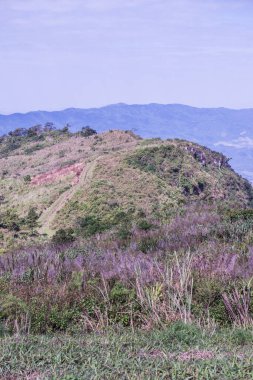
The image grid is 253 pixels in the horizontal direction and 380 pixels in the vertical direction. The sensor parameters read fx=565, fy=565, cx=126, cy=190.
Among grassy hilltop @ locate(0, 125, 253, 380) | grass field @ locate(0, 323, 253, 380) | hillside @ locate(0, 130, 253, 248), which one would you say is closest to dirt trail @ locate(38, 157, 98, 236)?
hillside @ locate(0, 130, 253, 248)

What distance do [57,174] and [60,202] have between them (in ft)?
32.3

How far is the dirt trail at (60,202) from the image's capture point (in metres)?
33.0

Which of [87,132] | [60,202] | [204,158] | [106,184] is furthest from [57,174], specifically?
[87,132]

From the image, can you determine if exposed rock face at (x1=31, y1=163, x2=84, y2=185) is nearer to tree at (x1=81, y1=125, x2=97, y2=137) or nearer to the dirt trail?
the dirt trail

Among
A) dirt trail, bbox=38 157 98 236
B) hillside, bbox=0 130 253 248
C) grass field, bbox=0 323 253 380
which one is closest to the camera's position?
grass field, bbox=0 323 253 380

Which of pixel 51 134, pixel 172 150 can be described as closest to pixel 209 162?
pixel 172 150

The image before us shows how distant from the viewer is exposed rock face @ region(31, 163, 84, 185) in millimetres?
45750

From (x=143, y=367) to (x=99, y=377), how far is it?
0.37m

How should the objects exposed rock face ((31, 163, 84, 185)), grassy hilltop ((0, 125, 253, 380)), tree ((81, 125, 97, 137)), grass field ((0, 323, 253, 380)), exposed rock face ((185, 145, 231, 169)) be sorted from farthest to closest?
tree ((81, 125, 97, 137)) < exposed rock face ((185, 145, 231, 169)) < exposed rock face ((31, 163, 84, 185)) < grassy hilltop ((0, 125, 253, 380)) < grass field ((0, 323, 253, 380))

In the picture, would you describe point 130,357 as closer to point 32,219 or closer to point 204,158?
point 32,219

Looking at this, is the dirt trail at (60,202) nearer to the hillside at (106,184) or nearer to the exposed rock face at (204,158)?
the hillside at (106,184)

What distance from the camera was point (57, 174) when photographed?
47500mm

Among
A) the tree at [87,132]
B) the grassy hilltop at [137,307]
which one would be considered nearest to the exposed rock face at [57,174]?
the tree at [87,132]

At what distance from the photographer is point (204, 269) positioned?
25.1 ft
